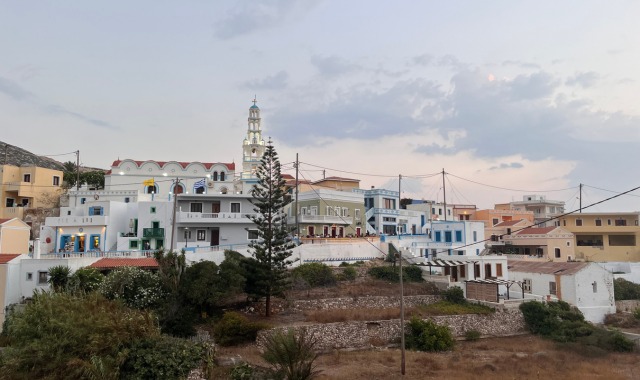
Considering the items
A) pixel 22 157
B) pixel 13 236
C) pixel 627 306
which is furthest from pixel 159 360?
pixel 22 157

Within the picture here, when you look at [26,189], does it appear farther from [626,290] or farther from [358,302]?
[626,290]

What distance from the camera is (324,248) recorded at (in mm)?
32875

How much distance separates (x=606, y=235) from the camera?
47375 millimetres

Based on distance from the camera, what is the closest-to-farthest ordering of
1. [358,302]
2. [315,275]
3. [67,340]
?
[67,340]
[358,302]
[315,275]

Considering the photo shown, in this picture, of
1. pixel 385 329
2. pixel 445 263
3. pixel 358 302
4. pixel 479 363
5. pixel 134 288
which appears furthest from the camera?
pixel 445 263

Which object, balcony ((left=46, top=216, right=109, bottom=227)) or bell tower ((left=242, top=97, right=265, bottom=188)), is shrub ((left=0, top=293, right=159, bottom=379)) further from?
bell tower ((left=242, top=97, right=265, bottom=188))

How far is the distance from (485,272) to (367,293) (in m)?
9.48

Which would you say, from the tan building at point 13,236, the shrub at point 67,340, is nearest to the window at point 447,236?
the shrub at point 67,340

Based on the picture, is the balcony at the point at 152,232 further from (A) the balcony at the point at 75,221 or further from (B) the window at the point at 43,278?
(B) the window at the point at 43,278

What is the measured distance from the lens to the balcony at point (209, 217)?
34719mm

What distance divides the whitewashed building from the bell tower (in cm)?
3920

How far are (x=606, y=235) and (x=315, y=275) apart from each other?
113 feet

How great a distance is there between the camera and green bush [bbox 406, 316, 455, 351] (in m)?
23.2

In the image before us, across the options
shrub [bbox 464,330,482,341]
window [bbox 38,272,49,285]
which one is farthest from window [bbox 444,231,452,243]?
window [bbox 38,272,49,285]
